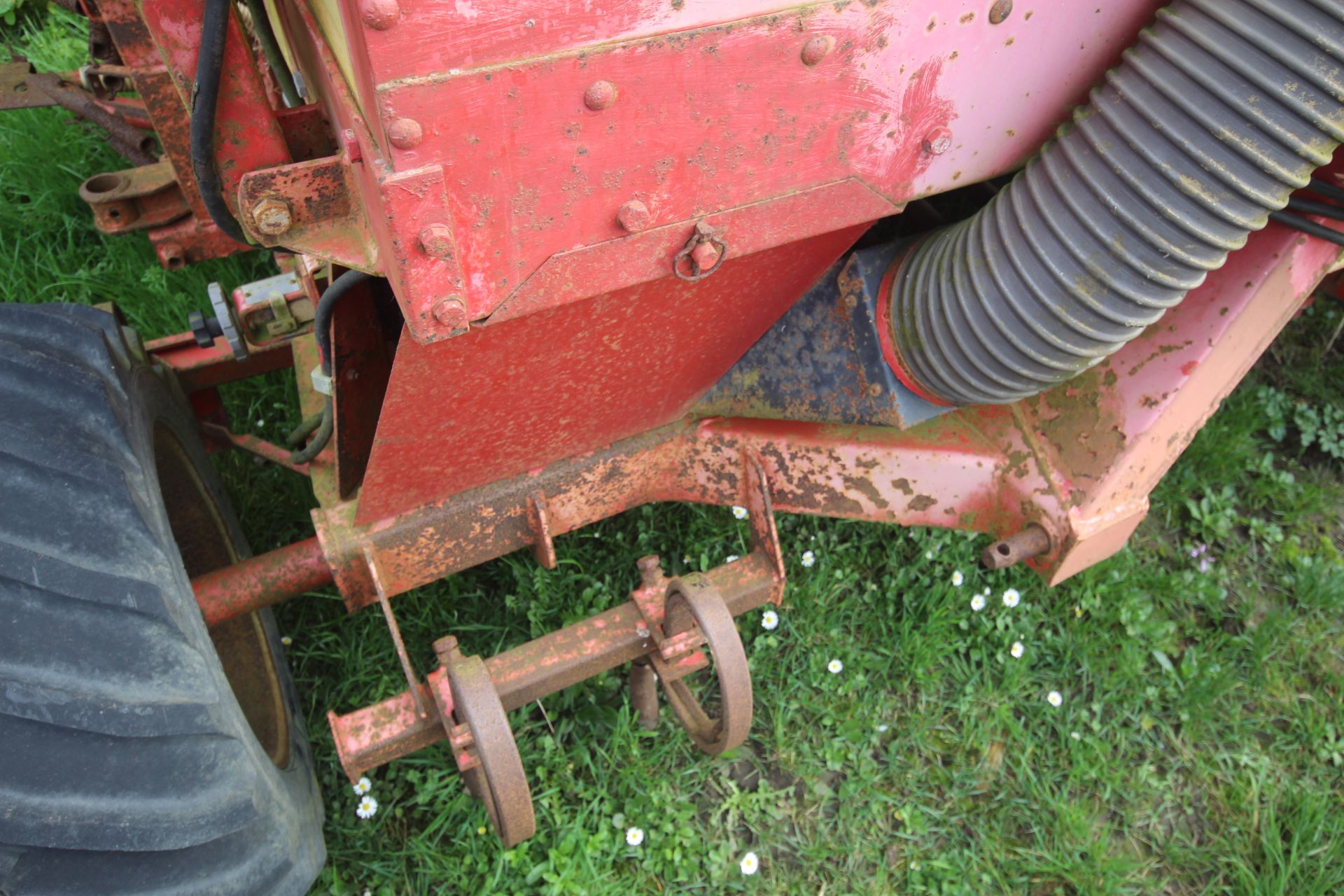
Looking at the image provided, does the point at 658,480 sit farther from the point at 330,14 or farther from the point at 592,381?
the point at 330,14

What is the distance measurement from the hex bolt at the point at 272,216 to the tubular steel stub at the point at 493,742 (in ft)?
2.34

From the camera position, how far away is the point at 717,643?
157cm

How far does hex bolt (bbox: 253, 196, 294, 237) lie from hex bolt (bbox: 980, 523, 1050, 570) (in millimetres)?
1337

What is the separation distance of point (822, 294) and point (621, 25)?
85cm

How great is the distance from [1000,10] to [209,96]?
105 centimetres

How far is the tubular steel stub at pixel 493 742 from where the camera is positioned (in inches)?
58.4

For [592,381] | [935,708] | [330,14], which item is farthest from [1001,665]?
[330,14]

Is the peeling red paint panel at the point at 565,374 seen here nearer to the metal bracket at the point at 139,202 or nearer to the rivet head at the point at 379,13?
the rivet head at the point at 379,13

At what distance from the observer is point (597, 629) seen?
176cm

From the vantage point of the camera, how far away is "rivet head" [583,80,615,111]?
3.53 ft

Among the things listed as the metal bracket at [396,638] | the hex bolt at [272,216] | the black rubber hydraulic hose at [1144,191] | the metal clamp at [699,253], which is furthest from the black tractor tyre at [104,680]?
the black rubber hydraulic hose at [1144,191]

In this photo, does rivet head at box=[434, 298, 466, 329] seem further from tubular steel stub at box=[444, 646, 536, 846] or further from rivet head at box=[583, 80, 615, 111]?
tubular steel stub at box=[444, 646, 536, 846]

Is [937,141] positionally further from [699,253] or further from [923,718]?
[923,718]

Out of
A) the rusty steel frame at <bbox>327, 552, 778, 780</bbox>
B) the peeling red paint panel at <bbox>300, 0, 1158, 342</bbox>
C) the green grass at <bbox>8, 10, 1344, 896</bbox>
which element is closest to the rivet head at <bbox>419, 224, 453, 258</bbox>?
the peeling red paint panel at <bbox>300, 0, 1158, 342</bbox>
